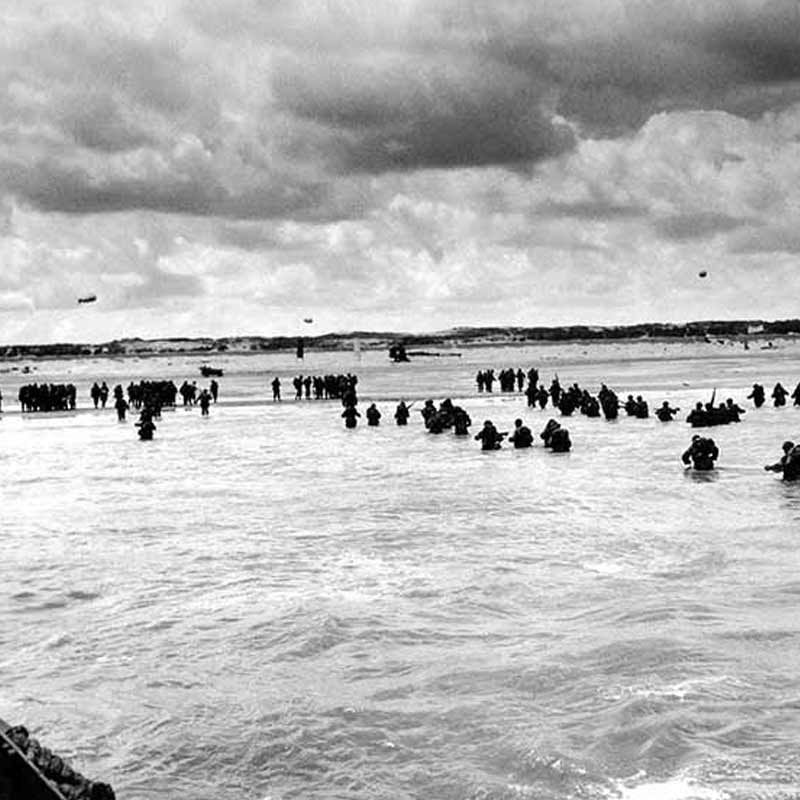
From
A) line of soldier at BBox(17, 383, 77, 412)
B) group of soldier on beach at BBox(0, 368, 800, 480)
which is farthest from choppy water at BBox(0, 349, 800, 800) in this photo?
line of soldier at BBox(17, 383, 77, 412)

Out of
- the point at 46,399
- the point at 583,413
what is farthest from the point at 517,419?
the point at 46,399

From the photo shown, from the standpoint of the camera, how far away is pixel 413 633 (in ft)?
44.2

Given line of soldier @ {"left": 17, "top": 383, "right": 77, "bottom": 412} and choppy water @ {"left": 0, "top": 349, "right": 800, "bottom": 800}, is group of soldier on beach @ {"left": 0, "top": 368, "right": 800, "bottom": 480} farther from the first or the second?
choppy water @ {"left": 0, "top": 349, "right": 800, "bottom": 800}

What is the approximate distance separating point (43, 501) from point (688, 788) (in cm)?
1912

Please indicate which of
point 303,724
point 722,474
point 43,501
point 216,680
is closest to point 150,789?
point 303,724

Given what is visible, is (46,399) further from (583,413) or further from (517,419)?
(517,419)

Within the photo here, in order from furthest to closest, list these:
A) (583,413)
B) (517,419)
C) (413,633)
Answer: (583,413), (517,419), (413,633)

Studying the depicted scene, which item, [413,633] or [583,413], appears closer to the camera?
[413,633]

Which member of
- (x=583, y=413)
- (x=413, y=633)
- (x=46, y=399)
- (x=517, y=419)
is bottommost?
(x=413, y=633)

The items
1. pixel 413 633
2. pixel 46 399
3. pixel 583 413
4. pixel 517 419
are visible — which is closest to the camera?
pixel 413 633

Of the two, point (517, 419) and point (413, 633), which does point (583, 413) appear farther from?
point (413, 633)

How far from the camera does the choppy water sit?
31.4 feet

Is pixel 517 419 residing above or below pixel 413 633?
above

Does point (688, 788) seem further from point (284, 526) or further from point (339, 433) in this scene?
point (339, 433)
